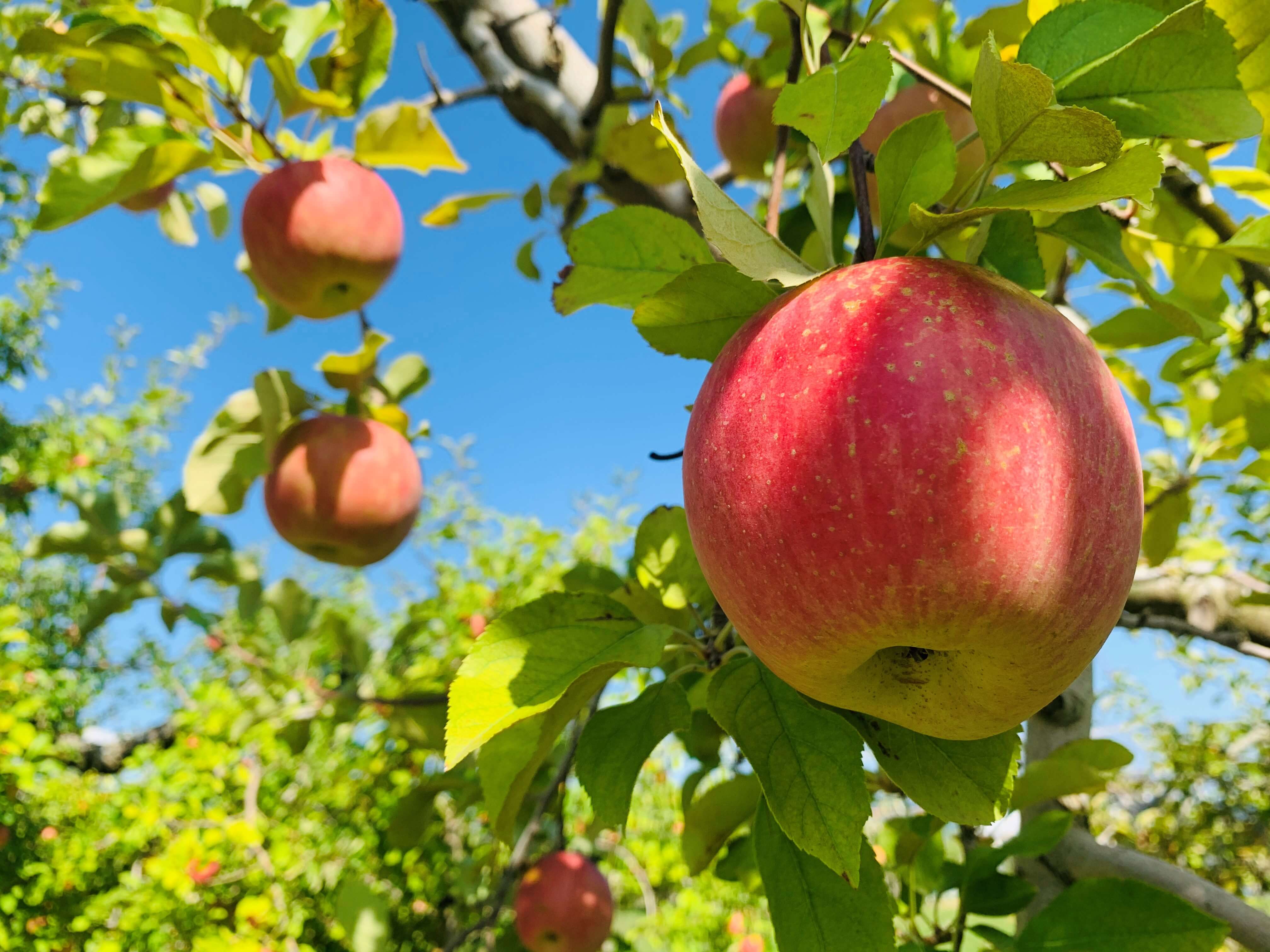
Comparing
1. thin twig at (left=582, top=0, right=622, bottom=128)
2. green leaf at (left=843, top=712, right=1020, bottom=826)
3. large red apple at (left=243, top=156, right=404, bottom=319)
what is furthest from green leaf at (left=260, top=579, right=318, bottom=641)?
green leaf at (left=843, top=712, right=1020, bottom=826)

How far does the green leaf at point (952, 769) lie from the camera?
0.57 metres

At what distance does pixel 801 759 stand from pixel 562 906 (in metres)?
1.54

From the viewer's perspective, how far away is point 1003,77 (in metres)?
0.44

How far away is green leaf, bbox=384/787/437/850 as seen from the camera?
177 cm

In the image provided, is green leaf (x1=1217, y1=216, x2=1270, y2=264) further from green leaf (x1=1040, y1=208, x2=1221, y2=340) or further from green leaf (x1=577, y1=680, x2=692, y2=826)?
green leaf (x1=577, y1=680, x2=692, y2=826)

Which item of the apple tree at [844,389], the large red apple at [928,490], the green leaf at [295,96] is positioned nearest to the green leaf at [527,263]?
the apple tree at [844,389]

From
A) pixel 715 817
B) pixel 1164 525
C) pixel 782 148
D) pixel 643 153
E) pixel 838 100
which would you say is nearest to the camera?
pixel 838 100

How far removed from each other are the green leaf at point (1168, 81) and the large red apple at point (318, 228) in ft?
3.72

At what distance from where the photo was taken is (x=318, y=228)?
53.8 inches

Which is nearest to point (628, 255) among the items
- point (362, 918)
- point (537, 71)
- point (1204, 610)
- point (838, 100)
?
point (838, 100)

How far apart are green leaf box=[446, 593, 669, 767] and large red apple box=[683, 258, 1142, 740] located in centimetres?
13

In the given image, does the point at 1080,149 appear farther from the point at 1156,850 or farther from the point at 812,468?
the point at 1156,850

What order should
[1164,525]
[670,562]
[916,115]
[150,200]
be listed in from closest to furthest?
[670,562], [916,115], [1164,525], [150,200]

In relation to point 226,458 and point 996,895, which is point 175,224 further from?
point 996,895
